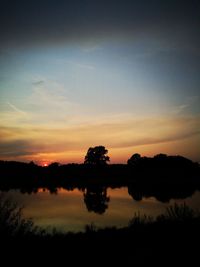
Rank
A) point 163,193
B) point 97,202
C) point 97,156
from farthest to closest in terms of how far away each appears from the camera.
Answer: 1. point 97,156
2. point 163,193
3. point 97,202

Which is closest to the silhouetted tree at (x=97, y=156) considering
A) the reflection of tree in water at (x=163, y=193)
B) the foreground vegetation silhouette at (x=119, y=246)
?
the reflection of tree in water at (x=163, y=193)

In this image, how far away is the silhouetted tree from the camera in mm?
111912

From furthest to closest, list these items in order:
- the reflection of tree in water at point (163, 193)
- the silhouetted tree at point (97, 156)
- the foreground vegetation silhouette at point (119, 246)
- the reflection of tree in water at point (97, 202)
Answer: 1. the silhouetted tree at point (97, 156)
2. the reflection of tree in water at point (163, 193)
3. the reflection of tree in water at point (97, 202)
4. the foreground vegetation silhouette at point (119, 246)

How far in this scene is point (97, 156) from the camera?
113m

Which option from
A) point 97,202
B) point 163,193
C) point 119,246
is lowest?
point 97,202

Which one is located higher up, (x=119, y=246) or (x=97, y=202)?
(x=119, y=246)

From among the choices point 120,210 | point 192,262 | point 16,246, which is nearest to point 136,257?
point 192,262

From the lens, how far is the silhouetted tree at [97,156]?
11191 centimetres

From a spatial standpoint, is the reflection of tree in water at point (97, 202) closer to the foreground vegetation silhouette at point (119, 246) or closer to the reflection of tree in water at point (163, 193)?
the reflection of tree in water at point (163, 193)

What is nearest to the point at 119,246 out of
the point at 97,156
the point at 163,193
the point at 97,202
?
the point at 97,202

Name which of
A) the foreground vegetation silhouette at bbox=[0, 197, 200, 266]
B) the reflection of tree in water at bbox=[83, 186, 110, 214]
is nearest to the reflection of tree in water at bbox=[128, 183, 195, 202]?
the reflection of tree in water at bbox=[83, 186, 110, 214]

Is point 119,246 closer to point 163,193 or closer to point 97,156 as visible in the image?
point 163,193

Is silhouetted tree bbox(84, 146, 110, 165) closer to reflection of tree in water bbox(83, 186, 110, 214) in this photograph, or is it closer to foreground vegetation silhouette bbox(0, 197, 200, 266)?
reflection of tree in water bbox(83, 186, 110, 214)

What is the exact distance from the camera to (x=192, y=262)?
7043 millimetres
